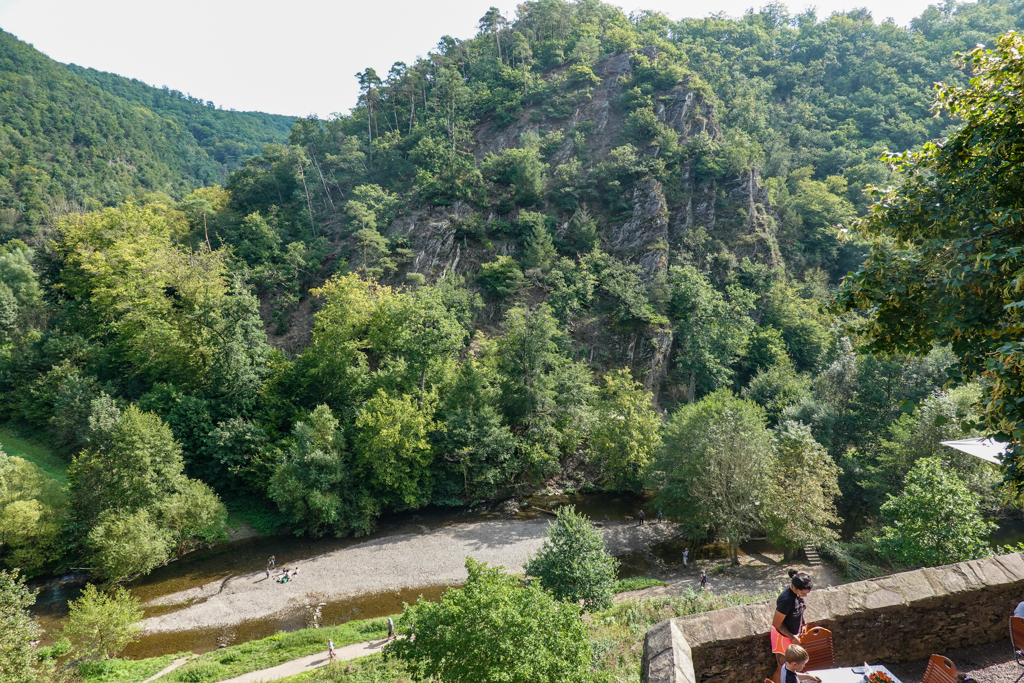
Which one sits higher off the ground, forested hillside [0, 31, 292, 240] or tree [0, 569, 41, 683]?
forested hillside [0, 31, 292, 240]

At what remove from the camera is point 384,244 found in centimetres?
3844

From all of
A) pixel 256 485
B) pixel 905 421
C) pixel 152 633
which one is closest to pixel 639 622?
pixel 905 421

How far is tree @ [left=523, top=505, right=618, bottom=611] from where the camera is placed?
17.1 metres

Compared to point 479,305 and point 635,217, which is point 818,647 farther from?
point 635,217

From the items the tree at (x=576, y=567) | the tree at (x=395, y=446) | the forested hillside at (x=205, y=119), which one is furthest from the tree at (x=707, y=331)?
the forested hillside at (x=205, y=119)

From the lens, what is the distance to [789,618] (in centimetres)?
496

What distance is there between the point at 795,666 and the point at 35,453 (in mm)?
40727

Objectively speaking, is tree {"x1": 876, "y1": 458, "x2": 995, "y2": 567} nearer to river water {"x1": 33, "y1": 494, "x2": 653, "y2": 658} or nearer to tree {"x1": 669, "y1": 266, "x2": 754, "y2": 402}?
river water {"x1": 33, "y1": 494, "x2": 653, "y2": 658}

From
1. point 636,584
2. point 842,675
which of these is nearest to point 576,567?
point 636,584

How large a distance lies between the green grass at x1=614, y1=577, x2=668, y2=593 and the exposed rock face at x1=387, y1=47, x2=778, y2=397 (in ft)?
58.5

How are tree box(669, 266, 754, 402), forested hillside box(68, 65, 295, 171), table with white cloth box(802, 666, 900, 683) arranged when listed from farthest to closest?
forested hillside box(68, 65, 295, 171), tree box(669, 266, 754, 402), table with white cloth box(802, 666, 900, 683)

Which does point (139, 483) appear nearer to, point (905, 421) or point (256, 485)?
point (256, 485)

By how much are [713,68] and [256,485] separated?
236 ft

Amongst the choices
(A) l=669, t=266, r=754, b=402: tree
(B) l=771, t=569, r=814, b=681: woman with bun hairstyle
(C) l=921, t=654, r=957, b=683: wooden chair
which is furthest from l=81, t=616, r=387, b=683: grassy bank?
(A) l=669, t=266, r=754, b=402: tree
